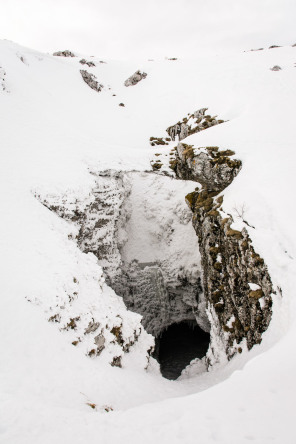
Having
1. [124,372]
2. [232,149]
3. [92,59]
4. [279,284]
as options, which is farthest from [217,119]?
[92,59]

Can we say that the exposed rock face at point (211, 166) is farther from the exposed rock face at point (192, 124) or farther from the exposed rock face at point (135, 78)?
the exposed rock face at point (135, 78)

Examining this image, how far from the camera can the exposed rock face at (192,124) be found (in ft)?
102

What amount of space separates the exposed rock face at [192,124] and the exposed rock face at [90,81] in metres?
19.5

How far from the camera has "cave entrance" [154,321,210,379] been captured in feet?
85.5

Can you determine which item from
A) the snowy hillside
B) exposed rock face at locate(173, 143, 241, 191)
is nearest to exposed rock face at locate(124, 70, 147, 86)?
the snowy hillside

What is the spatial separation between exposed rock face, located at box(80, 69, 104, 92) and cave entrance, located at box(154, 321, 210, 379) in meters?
41.1

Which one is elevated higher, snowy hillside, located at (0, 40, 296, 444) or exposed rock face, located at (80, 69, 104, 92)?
exposed rock face, located at (80, 69, 104, 92)

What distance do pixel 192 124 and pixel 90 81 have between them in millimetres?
25054

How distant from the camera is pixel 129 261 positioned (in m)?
26.9

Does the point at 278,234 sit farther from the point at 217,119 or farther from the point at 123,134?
the point at 123,134

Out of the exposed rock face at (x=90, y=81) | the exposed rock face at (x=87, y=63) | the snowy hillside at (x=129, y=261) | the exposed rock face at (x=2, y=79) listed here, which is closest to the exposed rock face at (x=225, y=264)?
the snowy hillside at (x=129, y=261)

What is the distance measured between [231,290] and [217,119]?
20.7 m

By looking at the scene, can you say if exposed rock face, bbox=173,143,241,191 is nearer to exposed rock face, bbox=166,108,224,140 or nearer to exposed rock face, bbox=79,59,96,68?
exposed rock face, bbox=166,108,224,140

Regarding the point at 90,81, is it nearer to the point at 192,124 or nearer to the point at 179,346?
the point at 192,124
